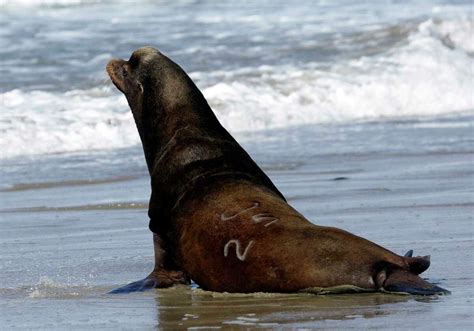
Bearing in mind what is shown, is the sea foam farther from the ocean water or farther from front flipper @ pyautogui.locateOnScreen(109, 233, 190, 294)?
front flipper @ pyautogui.locateOnScreen(109, 233, 190, 294)

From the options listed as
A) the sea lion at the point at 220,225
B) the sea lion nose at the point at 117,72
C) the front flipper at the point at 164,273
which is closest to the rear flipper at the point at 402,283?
the sea lion at the point at 220,225

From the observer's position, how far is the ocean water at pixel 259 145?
549cm

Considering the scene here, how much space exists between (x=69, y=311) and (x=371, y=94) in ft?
35.0

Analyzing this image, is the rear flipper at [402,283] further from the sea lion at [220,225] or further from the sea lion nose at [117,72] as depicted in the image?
the sea lion nose at [117,72]

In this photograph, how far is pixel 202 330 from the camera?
16.1 feet

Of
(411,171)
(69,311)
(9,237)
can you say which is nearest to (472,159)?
(411,171)

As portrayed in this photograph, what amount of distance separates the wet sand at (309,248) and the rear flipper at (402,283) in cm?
4

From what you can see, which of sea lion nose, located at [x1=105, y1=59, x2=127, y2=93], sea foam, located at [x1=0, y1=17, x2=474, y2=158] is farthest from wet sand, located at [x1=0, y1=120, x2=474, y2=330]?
sea foam, located at [x1=0, y1=17, x2=474, y2=158]

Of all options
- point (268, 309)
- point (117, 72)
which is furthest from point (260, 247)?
point (117, 72)

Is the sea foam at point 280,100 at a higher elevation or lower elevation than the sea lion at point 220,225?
higher

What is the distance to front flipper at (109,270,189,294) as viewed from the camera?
5902mm

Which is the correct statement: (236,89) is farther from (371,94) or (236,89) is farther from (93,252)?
(93,252)

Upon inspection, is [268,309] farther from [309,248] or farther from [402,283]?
[402,283]

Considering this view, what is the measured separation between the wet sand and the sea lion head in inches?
31.8
